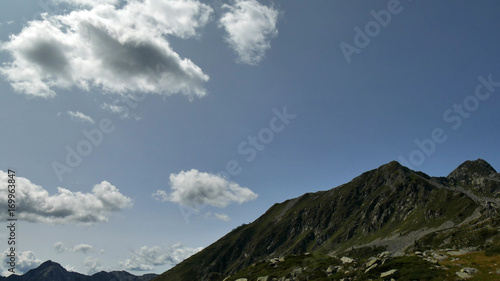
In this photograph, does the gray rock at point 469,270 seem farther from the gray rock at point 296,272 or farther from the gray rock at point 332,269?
the gray rock at point 296,272

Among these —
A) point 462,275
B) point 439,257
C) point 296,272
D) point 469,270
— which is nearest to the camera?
point 462,275

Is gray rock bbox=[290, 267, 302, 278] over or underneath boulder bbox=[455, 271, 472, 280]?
over

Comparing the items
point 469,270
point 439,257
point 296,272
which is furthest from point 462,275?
point 296,272

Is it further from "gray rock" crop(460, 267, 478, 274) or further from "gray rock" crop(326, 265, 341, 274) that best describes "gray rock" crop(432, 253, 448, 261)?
"gray rock" crop(326, 265, 341, 274)

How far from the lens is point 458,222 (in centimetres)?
15050

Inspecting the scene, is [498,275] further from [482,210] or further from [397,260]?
[482,210]

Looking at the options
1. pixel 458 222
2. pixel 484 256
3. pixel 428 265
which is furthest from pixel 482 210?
pixel 428 265

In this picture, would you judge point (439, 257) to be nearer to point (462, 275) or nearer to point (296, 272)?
point (462, 275)

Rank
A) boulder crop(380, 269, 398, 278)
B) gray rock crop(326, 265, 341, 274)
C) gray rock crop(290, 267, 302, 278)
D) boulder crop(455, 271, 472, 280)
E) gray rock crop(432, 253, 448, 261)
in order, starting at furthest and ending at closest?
gray rock crop(290, 267, 302, 278), gray rock crop(326, 265, 341, 274), gray rock crop(432, 253, 448, 261), boulder crop(380, 269, 398, 278), boulder crop(455, 271, 472, 280)

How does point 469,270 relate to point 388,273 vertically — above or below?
below

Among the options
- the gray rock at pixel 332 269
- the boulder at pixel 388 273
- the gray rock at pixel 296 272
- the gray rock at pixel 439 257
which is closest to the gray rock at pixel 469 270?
the gray rock at pixel 439 257

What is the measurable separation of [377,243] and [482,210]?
59534 mm

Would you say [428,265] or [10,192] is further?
[10,192]

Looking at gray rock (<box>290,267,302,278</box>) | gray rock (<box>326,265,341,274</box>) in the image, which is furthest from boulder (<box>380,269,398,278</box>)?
gray rock (<box>290,267,302,278</box>)
